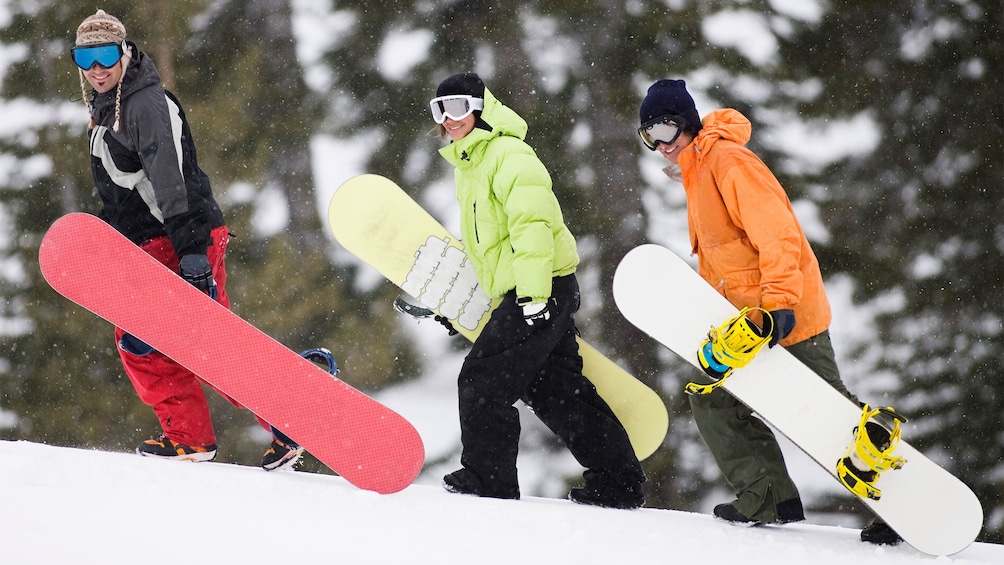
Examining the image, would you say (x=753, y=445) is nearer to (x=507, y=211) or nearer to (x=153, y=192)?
(x=507, y=211)

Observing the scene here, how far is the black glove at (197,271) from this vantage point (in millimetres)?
2797

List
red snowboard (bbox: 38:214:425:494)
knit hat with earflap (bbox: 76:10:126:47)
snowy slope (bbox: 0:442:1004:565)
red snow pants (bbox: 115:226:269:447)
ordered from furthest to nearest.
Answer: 1. red snow pants (bbox: 115:226:269:447)
2. knit hat with earflap (bbox: 76:10:126:47)
3. red snowboard (bbox: 38:214:425:494)
4. snowy slope (bbox: 0:442:1004:565)

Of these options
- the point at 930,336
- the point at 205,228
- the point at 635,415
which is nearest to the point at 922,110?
the point at 930,336

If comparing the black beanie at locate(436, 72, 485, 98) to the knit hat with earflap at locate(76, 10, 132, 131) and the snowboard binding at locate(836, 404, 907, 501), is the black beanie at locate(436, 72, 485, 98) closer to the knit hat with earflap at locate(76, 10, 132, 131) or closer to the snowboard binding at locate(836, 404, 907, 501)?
the knit hat with earflap at locate(76, 10, 132, 131)

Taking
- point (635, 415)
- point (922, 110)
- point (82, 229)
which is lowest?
→ point (82, 229)

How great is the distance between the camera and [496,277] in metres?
2.93

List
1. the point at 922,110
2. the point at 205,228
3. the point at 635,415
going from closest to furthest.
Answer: the point at 205,228, the point at 635,415, the point at 922,110

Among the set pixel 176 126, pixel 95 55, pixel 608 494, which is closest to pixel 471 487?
pixel 608 494

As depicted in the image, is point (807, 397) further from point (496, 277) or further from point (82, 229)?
point (82, 229)

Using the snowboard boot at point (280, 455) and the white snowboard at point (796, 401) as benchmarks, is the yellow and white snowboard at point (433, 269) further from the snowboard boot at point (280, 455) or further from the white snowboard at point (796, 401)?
the snowboard boot at point (280, 455)

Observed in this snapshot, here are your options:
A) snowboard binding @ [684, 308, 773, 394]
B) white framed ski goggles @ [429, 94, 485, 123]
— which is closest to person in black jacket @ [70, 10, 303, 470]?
white framed ski goggles @ [429, 94, 485, 123]

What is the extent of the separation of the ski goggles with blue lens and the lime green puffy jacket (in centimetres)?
113

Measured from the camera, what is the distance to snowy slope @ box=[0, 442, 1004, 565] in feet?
6.23

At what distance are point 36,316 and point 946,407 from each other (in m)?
8.30
